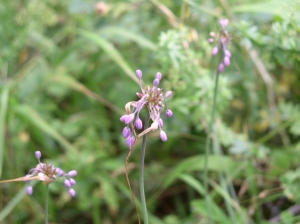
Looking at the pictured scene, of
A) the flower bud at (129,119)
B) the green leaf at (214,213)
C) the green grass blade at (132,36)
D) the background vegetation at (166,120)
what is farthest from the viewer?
the green grass blade at (132,36)

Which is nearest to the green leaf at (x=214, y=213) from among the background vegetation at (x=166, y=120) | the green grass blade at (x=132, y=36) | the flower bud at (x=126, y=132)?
the background vegetation at (x=166, y=120)

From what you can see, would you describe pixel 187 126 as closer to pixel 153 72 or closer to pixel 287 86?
pixel 153 72

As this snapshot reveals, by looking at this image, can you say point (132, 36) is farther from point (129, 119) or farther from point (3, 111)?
point (129, 119)

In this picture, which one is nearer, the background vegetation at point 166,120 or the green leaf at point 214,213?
the green leaf at point 214,213

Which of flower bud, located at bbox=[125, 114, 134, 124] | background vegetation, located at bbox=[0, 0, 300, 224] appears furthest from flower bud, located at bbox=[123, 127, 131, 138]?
A: background vegetation, located at bbox=[0, 0, 300, 224]

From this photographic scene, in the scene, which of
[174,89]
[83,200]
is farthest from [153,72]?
[83,200]

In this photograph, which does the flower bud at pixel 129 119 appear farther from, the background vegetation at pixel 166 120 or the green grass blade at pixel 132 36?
the green grass blade at pixel 132 36

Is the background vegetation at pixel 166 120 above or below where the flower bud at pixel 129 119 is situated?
above

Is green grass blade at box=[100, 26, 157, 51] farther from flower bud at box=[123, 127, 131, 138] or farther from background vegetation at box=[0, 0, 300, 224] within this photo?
flower bud at box=[123, 127, 131, 138]

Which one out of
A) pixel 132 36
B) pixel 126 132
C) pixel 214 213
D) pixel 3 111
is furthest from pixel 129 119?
pixel 132 36
